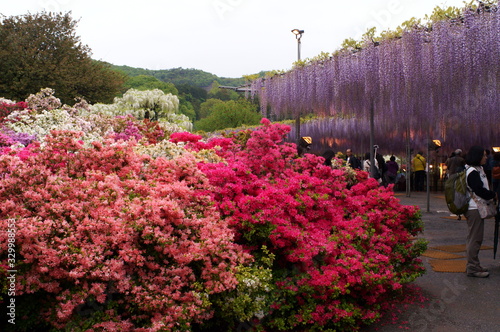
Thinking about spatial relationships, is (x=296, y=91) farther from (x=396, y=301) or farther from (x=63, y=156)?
(x=63, y=156)

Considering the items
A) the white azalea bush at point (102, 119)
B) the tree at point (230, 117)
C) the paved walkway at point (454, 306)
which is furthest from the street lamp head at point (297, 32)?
the tree at point (230, 117)

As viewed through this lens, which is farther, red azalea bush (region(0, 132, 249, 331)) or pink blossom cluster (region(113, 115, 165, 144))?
pink blossom cluster (region(113, 115, 165, 144))

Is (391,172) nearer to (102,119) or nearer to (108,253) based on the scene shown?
(102,119)

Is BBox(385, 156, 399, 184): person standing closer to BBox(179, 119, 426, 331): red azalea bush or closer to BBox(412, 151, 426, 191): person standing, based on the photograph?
BBox(412, 151, 426, 191): person standing

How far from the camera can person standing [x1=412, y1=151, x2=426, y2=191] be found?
22828 millimetres

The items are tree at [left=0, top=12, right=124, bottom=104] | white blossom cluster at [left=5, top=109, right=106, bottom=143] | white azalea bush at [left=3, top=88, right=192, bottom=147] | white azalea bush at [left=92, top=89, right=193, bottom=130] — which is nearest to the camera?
white azalea bush at [left=3, top=88, right=192, bottom=147]

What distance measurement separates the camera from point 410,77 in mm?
10102

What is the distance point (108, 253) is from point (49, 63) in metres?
24.7

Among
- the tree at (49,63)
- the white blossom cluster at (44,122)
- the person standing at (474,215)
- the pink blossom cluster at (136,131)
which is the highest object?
the tree at (49,63)

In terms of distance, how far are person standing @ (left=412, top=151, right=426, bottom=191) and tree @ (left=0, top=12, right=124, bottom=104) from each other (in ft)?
61.8

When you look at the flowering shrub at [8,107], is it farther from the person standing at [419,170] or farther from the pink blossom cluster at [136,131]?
the person standing at [419,170]

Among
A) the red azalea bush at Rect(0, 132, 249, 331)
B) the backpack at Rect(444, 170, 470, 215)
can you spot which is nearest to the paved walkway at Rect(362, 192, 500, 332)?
the backpack at Rect(444, 170, 470, 215)

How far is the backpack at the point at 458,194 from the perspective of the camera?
6.15 metres

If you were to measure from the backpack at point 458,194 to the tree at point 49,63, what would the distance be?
23.1 m
